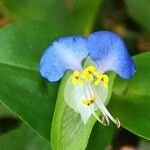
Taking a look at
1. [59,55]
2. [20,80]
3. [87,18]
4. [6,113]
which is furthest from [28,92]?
[87,18]

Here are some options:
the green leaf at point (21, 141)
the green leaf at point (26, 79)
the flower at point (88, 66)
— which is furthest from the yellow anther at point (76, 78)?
the green leaf at point (21, 141)

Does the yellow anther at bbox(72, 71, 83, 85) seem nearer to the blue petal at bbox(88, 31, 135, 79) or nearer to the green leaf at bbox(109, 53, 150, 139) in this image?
the blue petal at bbox(88, 31, 135, 79)

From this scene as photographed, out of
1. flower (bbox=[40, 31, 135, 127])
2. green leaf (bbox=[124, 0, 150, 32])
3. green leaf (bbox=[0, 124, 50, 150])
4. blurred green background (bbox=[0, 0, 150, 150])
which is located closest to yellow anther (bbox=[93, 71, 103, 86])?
flower (bbox=[40, 31, 135, 127])

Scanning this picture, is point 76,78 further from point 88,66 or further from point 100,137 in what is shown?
point 100,137

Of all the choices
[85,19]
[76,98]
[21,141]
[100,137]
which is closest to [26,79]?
[76,98]

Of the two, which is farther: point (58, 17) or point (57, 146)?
point (58, 17)

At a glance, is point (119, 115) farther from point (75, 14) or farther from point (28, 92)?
point (75, 14)
